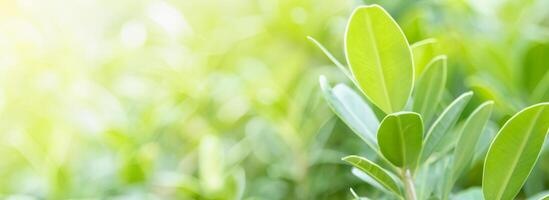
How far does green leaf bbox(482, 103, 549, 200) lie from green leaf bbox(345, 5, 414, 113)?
2.7 inches

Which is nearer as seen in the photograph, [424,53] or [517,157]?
[517,157]

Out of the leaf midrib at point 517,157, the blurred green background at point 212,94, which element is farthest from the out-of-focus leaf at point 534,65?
the leaf midrib at point 517,157

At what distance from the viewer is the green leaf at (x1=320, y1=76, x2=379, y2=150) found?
440 mm

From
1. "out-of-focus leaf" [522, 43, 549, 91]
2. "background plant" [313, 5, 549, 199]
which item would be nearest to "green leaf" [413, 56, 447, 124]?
"background plant" [313, 5, 549, 199]

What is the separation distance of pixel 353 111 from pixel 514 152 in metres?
→ 0.12

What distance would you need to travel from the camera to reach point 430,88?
48 cm

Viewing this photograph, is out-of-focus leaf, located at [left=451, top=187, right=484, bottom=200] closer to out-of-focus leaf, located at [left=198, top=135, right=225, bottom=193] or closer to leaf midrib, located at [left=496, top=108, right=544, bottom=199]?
leaf midrib, located at [left=496, top=108, right=544, bottom=199]

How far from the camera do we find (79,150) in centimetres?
86

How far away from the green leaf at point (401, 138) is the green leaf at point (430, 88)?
0.20 feet

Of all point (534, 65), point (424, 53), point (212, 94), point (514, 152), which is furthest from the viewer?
point (212, 94)

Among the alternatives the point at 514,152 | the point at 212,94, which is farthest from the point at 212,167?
the point at 514,152

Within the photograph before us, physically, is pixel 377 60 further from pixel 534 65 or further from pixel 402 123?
pixel 534 65

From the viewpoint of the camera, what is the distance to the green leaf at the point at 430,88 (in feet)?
1.57

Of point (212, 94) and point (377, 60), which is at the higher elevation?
point (212, 94)
